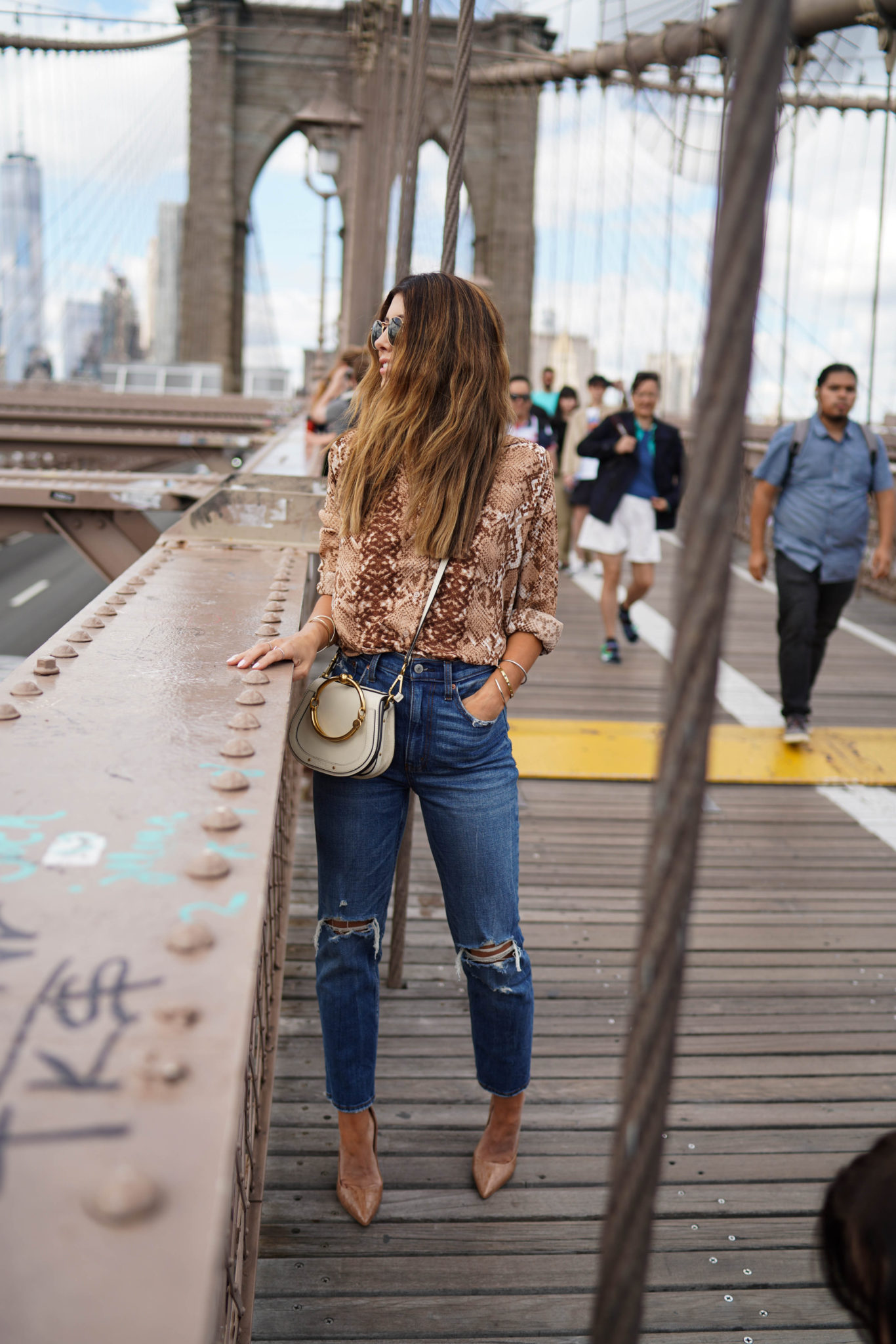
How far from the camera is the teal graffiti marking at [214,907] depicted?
0.96 metres

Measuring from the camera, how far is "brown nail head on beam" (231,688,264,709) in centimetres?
155

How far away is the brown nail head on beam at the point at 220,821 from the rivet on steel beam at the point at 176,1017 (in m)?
0.32

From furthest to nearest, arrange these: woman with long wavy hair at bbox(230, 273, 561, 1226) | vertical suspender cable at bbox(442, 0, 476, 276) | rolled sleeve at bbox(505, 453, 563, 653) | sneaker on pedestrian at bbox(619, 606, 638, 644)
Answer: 1. sneaker on pedestrian at bbox(619, 606, 638, 644)
2. vertical suspender cable at bbox(442, 0, 476, 276)
3. rolled sleeve at bbox(505, 453, 563, 653)
4. woman with long wavy hair at bbox(230, 273, 561, 1226)

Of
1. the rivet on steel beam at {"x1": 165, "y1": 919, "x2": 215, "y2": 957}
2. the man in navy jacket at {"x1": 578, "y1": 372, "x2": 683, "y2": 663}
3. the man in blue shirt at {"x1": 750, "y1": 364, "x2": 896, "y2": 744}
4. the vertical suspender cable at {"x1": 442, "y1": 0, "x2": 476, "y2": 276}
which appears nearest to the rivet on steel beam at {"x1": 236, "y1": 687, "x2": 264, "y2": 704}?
the rivet on steel beam at {"x1": 165, "y1": 919, "x2": 215, "y2": 957}

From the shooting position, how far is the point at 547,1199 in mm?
2166

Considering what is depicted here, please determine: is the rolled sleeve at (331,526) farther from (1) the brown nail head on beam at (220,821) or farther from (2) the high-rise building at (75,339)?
(2) the high-rise building at (75,339)

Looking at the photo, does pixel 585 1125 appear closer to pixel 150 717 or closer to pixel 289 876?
pixel 289 876

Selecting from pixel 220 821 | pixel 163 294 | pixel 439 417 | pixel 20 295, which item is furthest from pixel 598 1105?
pixel 163 294

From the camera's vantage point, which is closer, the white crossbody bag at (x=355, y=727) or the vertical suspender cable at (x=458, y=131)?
the white crossbody bag at (x=355, y=727)

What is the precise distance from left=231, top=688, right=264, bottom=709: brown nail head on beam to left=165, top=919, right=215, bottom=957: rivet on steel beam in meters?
0.65

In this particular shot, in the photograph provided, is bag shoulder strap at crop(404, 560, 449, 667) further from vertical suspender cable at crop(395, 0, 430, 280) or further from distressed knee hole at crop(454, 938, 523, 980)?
vertical suspender cable at crop(395, 0, 430, 280)

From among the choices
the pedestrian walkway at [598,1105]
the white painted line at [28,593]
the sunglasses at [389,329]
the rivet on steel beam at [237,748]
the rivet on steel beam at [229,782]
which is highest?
the sunglasses at [389,329]

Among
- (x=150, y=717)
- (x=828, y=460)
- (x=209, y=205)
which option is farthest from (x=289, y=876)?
(x=209, y=205)

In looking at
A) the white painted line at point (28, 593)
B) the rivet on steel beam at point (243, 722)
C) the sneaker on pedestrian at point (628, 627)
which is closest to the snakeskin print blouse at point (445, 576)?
the rivet on steel beam at point (243, 722)
